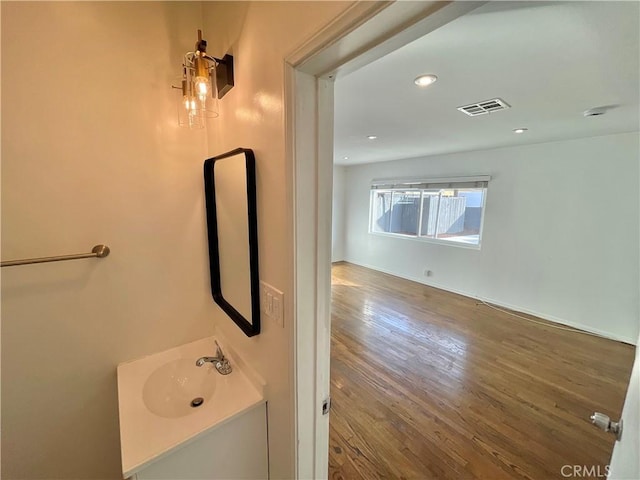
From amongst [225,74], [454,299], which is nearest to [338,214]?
[454,299]

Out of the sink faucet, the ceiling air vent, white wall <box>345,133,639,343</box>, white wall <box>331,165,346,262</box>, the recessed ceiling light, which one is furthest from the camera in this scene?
white wall <box>331,165,346,262</box>

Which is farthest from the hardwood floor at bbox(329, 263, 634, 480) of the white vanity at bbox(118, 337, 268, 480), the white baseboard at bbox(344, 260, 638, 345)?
the white vanity at bbox(118, 337, 268, 480)

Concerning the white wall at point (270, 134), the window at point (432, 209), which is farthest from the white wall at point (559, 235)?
the white wall at point (270, 134)

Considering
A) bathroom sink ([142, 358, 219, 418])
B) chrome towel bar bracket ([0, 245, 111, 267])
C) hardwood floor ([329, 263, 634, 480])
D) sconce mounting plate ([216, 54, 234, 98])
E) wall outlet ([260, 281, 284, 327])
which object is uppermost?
sconce mounting plate ([216, 54, 234, 98])

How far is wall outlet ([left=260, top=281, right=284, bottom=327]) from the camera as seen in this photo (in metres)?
0.94

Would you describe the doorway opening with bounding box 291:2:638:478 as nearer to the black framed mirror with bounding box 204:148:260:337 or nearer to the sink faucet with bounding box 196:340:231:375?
the black framed mirror with bounding box 204:148:260:337

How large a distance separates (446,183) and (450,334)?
8.23 ft

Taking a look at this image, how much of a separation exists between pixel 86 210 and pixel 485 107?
2600 mm

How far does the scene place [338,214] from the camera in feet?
21.5

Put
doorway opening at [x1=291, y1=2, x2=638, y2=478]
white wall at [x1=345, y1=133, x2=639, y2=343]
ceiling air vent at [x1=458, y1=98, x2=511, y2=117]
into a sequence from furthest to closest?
white wall at [x1=345, y1=133, x2=639, y2=343] → ceiling air vent at [x1=458, y1=98, x2=511, y2=117] → doorway opening at [x1=291, y1=2, x2=638, y2=478]

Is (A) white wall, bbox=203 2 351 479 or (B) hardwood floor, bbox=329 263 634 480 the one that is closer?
(A) white wall, bbox=203 2 351 479

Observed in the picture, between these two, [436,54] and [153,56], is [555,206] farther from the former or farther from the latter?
[153,56]

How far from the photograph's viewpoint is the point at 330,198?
859 millimetres

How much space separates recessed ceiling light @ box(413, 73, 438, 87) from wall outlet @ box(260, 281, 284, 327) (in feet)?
4.88
